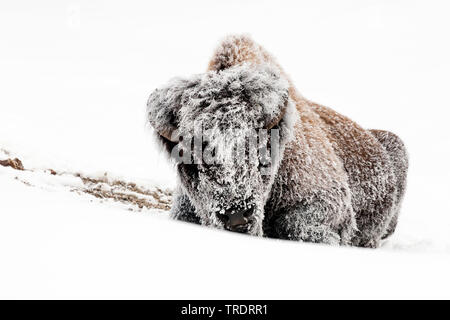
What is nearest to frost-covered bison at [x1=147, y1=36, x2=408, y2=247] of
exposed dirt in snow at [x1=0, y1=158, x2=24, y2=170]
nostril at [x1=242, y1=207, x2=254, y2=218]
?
nostril at [x1=242, y1=207, x2=254, y2=218]

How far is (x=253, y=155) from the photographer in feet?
12.9

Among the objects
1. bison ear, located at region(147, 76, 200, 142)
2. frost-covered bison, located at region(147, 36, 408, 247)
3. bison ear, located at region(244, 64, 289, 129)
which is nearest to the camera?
frost-covered bison, located at region(147, 36, 408, 247)

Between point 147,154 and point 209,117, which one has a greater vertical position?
point 209,117

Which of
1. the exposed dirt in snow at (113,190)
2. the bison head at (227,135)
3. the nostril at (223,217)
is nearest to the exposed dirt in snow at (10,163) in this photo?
the exposed dirt in snow at (113,190)

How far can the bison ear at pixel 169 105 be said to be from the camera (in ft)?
13.5

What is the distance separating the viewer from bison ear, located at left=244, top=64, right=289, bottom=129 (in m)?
4.03

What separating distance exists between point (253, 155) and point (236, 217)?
55 cm

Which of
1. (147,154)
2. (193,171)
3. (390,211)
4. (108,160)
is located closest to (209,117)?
(193,171)

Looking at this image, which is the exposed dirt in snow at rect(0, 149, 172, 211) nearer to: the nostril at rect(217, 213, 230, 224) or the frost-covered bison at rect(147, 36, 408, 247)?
the frost-covered bison at rect(147, 36, 408, 247)

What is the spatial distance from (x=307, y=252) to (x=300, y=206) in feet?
6.11

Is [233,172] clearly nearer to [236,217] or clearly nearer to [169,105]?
[236,217]

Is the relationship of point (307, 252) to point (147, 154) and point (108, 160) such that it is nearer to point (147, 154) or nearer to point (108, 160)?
point (108, 160)

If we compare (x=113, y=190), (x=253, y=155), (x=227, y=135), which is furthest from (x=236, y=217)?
(x=113, y=190)

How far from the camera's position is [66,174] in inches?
307
